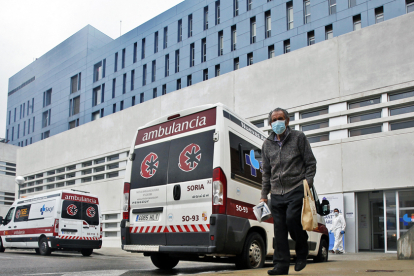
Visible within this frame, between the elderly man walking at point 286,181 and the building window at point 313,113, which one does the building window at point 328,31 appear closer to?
the building window at point 313,113

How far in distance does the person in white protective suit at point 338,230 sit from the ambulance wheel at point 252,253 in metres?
8.81

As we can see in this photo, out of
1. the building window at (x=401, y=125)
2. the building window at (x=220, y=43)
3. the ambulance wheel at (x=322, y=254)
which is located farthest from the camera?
the building window at (x=220, y=43)

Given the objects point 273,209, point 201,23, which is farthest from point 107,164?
point 273,209

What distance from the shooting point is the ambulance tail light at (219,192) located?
6099mm

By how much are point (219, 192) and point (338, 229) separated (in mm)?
10247

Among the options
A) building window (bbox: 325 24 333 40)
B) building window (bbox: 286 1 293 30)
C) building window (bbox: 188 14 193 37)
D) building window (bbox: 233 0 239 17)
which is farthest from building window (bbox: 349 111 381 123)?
building window (bbox: 188 14 193 37)

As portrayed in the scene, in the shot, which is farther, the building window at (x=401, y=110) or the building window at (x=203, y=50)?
the building window at (x=203, y=50)

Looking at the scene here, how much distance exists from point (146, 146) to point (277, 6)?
84.2ft

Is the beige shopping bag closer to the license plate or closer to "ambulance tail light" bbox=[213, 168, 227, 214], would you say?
"ambulance tail light" bbox=[213, 168, 227, 214]

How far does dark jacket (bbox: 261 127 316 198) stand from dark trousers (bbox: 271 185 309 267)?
0.09 meters

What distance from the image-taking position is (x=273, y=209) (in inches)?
188

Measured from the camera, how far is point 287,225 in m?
4.62

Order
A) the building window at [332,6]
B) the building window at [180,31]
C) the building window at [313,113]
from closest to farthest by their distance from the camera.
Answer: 1. the building window at [313,113]
2. the building window at [332,6]
3. the building window at [180,31]

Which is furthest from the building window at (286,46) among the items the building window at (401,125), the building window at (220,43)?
the building window at (401,125)
